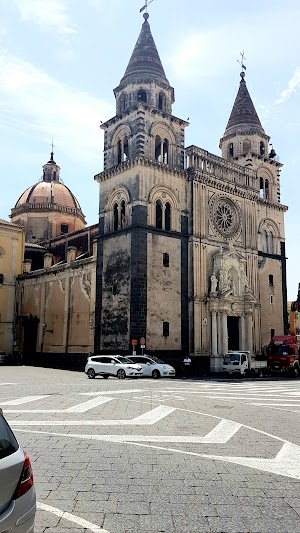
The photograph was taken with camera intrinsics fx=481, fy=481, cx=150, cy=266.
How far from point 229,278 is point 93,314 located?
440 inches

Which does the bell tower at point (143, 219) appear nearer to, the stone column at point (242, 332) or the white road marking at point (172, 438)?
the stone column at point (242, 332)

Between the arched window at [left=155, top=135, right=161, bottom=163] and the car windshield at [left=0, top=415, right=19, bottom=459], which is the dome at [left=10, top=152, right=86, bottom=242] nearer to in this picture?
the arched window at [left=155, top=135, right=161, bottom=163]

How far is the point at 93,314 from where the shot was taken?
120ft

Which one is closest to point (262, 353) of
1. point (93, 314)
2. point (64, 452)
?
point (93, 314)

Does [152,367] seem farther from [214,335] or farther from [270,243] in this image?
[270,243]

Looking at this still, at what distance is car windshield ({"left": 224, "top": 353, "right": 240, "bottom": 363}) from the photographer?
1299 inches

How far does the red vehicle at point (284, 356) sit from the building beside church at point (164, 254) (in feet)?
11.4

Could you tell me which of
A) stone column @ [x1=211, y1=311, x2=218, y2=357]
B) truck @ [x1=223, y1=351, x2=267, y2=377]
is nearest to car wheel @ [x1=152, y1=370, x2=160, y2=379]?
truck @ [x1=223, y1=351, x2=267, y2=377]

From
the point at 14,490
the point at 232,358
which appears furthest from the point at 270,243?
the point at 14,490

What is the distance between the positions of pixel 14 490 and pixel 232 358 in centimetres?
3054

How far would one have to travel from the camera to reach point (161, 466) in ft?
23.7

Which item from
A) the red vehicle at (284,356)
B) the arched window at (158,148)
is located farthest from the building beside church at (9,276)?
the red vehicle at (284,356)

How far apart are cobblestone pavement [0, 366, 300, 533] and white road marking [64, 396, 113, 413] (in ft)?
0.18

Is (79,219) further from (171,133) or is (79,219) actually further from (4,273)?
(171,133)
